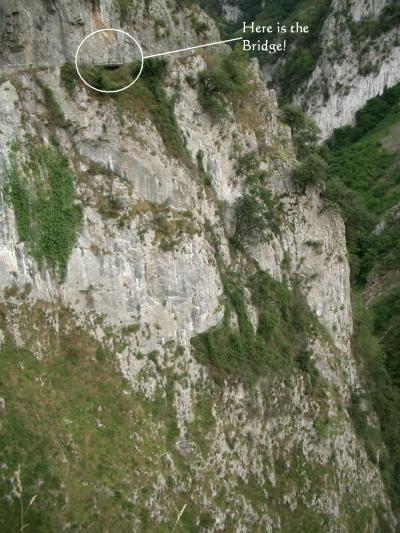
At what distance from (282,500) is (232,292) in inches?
542

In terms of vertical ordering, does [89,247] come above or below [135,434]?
above

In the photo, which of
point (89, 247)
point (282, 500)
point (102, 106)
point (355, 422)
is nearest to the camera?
point (89, 247)

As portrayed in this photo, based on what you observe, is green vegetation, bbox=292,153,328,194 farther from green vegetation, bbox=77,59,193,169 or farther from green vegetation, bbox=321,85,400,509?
green vegetation, bbox=77,59,193,169

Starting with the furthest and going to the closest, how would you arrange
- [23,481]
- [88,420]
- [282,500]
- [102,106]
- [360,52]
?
[360,52], [282,500], [102,106], [88,420], [23,481]

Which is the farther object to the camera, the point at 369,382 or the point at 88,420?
the point at 369,382

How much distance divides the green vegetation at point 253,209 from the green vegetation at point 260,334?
283 cm

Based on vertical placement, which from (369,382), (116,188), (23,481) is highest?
(116,188)

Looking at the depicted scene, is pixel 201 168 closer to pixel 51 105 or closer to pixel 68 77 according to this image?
pixel 68 77

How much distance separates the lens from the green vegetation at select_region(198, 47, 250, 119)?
34.5 metres

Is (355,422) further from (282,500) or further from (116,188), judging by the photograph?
(116,188)

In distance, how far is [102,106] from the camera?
29.4 meters

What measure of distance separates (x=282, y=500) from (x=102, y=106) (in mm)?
27003

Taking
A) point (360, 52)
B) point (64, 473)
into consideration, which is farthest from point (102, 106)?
point (360, 52)

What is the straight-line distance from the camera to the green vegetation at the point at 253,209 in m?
35.7
